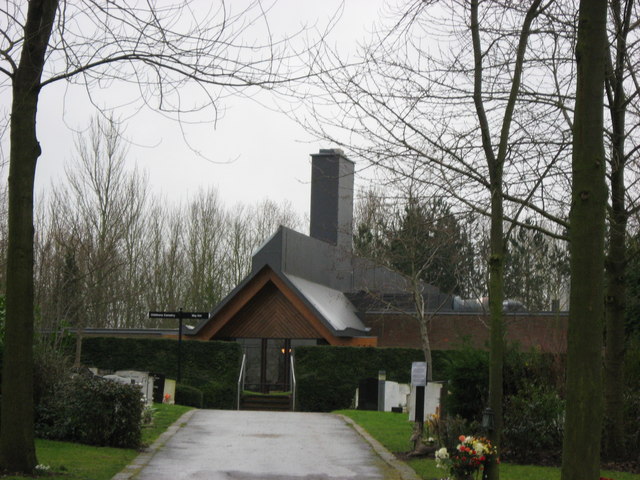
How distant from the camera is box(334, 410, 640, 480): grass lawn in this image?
1238cm

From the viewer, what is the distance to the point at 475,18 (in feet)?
37.5

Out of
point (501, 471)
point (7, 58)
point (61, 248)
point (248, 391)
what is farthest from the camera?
point (248, 391)

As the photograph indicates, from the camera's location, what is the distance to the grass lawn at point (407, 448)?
1238 centimetres

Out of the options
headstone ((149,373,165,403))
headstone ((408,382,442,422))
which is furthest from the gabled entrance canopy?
headstone ((408,382,442,422))

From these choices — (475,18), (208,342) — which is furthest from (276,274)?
(475,18)

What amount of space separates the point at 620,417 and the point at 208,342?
65.0 ft

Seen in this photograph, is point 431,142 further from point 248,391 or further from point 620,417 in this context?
point 248,391

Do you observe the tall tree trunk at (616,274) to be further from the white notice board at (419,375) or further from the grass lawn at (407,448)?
the white notice board at (419,375)

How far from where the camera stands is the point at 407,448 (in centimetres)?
1518

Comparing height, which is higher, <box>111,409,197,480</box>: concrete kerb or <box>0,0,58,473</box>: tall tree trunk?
<box>0,0,58,473</box>: tall tree trunk

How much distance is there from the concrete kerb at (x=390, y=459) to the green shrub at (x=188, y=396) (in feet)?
32.2

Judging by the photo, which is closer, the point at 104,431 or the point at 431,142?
the point at 431,142

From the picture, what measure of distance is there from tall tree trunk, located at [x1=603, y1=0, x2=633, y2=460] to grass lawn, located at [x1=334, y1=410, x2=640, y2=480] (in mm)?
1272

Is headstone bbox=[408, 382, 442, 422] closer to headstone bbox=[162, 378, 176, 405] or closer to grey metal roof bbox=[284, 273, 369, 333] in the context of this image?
headstone bbox=[162, 378, 176, 405]
